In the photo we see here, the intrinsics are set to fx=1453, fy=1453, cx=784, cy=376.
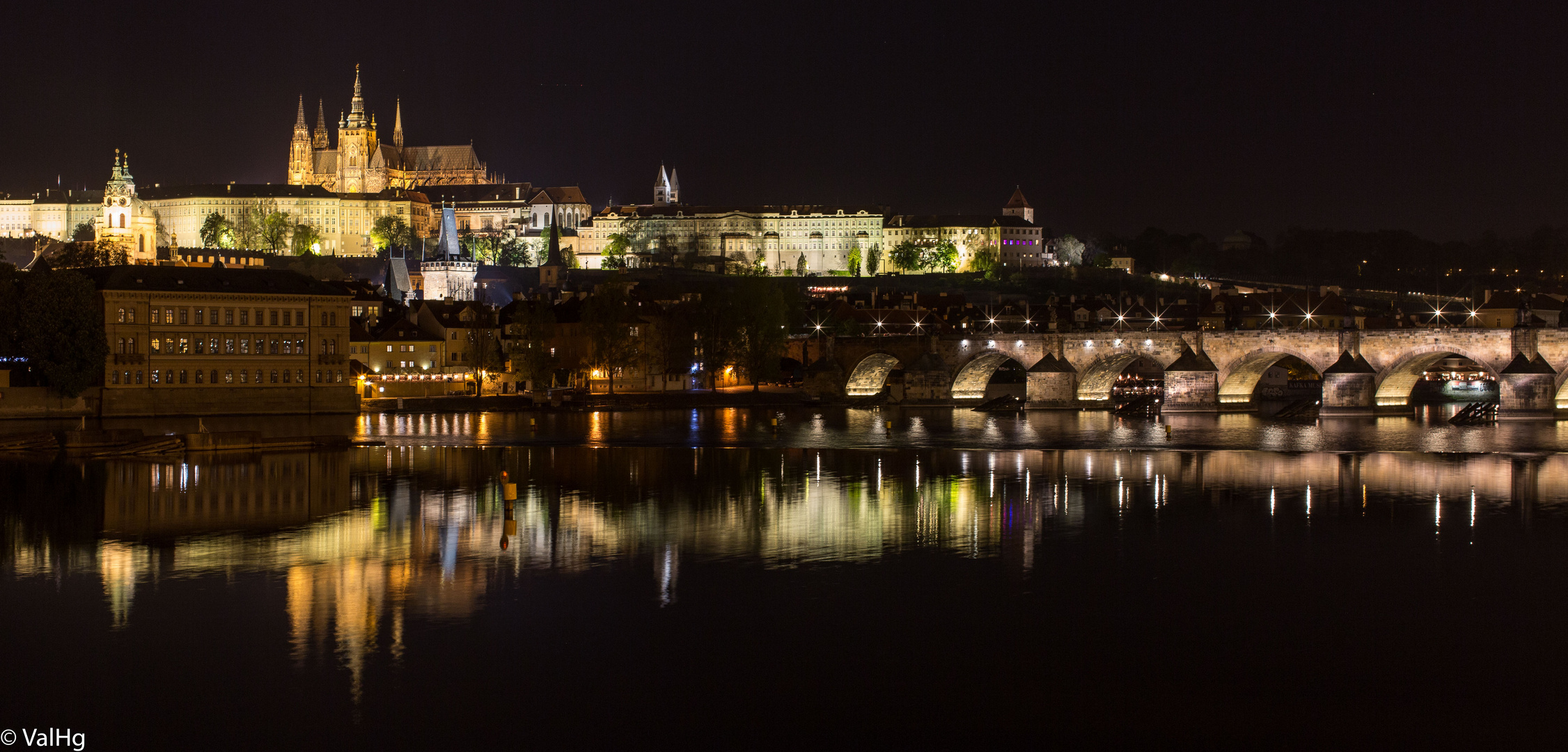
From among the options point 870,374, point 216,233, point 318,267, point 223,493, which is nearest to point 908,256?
point 318,267

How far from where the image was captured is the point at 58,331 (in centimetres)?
4416

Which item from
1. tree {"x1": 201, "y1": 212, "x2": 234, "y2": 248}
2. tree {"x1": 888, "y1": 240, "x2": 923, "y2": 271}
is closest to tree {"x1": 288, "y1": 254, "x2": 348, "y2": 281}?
tree {"x1": 201, "y1": 212, "x2": 234, "y2": 248}

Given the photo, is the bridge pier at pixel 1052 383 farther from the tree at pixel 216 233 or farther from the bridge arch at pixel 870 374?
the tree at pixel 216 233

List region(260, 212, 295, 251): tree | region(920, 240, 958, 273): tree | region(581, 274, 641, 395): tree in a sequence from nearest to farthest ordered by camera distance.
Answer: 1. region(581, 274, 641, 395): tree
2. region(260, 212, 295, 251): tree
3. region(920, 240, 958, 273): tree

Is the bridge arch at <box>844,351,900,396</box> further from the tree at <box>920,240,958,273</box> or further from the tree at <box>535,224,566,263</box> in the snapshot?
the tree at <box>535,224,566,263</box>

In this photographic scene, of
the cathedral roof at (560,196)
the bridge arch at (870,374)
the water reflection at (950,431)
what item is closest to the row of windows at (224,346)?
the water reflection at (950,431)

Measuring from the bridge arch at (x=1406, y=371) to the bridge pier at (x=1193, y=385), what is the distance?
6.03 meters

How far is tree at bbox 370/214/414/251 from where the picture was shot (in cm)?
15300

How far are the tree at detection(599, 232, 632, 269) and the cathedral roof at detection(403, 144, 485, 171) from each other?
4334 centimetres

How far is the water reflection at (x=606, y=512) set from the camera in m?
18.9

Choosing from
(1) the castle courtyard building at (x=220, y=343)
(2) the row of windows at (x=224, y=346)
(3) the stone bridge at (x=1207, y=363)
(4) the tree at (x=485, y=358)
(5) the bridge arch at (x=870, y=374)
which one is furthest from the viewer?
(5) the bridge arch at (x=870, y=374)

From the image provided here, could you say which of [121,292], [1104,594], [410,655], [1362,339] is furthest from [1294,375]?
[410,655]

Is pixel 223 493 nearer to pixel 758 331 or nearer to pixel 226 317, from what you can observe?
pixel 226 317

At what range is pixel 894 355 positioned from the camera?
64.4 metres
